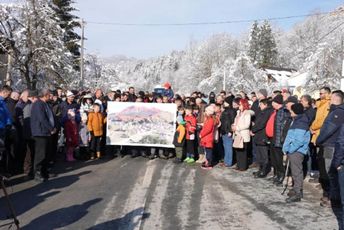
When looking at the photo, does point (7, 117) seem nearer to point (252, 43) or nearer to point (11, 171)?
point (11, 171)

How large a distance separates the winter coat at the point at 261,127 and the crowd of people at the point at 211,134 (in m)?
0.02

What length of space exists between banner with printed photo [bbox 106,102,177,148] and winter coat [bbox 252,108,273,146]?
2.99 meters

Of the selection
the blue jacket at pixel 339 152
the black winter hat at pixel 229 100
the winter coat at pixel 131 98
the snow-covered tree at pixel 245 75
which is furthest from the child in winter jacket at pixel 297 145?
the snow-covered tree at pixel 245 75

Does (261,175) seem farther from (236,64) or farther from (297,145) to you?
(236,64)

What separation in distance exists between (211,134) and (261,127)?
163cm

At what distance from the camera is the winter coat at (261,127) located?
34.6ft

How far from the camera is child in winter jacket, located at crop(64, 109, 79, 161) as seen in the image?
491 inches

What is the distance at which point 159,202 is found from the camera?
7.80 metres

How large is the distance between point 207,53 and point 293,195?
76790 mm

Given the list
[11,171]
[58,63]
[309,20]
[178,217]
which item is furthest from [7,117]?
[309,20]

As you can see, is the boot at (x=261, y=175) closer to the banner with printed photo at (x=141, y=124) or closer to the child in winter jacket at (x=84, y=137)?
the banner with printed photo at (x=141, y=124)

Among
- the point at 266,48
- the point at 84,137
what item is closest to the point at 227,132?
the point at 84,137

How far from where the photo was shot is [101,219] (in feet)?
22.1

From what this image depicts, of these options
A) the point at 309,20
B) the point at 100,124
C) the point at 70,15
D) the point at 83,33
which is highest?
the point at 309,20
